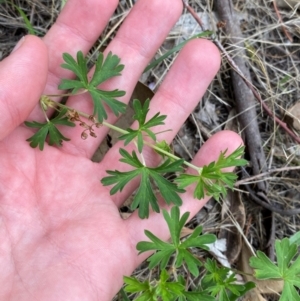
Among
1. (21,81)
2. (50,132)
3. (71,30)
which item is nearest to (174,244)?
(50,132)

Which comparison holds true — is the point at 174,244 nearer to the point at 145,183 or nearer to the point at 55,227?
the point at 145,183

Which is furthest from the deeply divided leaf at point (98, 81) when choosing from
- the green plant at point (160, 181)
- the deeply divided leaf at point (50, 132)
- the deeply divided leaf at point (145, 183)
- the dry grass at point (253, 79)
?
the dry grass at point (253, 79)

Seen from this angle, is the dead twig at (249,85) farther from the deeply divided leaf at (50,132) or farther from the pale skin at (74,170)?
the deeply divided leaf at (50,132)

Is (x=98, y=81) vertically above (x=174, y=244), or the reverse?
(x=98, y=81)

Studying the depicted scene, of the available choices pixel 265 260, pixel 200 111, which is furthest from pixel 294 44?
pixel 265 260

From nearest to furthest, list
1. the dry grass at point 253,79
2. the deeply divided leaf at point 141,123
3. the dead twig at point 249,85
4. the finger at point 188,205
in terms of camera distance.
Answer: the deeply divided leaf at point 141,123
the finger at point 188,205
the dead twig at point 249,85
the dry grass at point 253,79

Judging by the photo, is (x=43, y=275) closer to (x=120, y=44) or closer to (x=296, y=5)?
(x=120, y=44)
